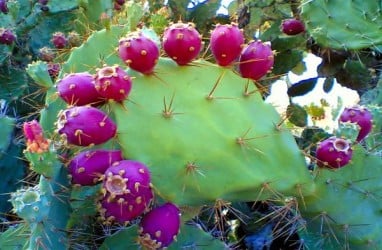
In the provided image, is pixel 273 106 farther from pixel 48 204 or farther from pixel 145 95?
pixel 48 204

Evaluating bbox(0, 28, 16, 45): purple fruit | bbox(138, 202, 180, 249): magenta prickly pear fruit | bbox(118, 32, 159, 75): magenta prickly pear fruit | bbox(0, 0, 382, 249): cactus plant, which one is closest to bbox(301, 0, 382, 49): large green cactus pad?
bbox(0, 0, 382, 249): cactus plant

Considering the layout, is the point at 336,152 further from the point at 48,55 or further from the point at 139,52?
the point at 48,55

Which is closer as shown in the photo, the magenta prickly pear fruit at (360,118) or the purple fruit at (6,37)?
the magenta prickly pear fruit at (360,118)

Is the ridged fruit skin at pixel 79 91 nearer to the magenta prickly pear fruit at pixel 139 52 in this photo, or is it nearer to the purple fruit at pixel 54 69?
the magenta prickly pear fruit at pixel 139 52

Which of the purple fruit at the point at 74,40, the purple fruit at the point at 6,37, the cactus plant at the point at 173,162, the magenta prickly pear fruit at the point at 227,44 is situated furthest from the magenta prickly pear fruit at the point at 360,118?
the purple fruit at the point at 6,37

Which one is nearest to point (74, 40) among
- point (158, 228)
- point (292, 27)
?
point (292, 27)

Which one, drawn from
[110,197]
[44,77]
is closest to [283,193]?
[110,197]
